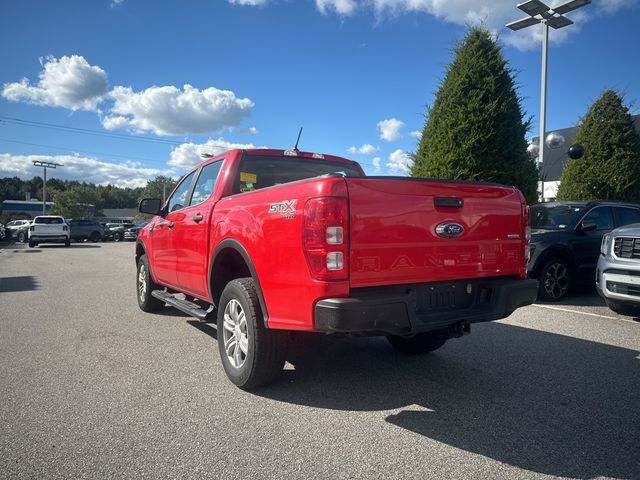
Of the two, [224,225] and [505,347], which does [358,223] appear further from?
[505,347]

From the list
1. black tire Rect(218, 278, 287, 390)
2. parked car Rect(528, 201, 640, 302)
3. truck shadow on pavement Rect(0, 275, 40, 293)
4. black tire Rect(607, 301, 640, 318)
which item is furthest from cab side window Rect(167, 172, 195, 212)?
black tire Rect(607, 301, 640, 318)

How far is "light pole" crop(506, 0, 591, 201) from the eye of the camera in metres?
13.4

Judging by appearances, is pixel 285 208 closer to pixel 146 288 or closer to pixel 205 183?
pixel 205 183

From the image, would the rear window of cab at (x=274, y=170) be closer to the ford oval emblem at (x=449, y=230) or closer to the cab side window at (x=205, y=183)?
the cab side window at (x=205, y=183)

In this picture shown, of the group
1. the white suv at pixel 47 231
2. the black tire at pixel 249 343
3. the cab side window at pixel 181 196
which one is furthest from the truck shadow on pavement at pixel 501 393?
the white suv at pixel 47 231

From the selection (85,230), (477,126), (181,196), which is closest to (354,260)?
(181,196)

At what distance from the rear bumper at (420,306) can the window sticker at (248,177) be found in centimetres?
201

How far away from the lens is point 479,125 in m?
10.2

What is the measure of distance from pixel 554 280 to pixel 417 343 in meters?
4.38

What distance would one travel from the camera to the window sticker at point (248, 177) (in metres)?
4.43

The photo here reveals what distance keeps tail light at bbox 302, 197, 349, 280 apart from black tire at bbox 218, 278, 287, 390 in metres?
0.78

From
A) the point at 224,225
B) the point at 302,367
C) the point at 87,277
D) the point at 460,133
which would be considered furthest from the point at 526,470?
the point at 87,277

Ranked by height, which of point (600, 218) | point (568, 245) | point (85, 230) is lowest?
point (85, 230)

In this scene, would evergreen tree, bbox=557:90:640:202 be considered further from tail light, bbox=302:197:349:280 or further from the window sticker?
tail light, bbox=302:197:349:280
